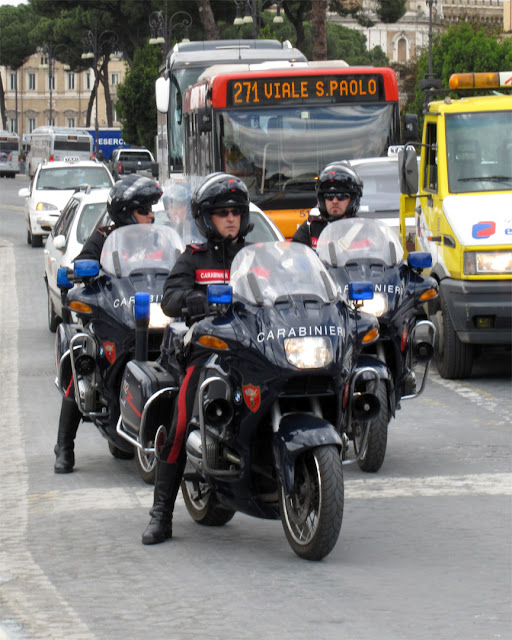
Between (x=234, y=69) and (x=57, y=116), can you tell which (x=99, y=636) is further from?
(x=57, y=116)

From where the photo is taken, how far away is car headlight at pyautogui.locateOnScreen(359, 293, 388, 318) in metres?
8.05

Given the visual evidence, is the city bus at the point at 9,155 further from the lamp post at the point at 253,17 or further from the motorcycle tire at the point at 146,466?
the motorcycle tire at the point at 146,466

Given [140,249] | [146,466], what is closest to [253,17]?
[140,249]

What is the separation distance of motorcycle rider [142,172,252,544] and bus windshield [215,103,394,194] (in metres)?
10.1

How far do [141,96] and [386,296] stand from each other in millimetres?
59352

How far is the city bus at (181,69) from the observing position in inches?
925

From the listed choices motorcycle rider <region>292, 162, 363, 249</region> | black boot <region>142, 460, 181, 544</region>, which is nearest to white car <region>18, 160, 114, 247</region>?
motorcycle rider <region>292, 162, 363, 249</region>

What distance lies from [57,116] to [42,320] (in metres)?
126

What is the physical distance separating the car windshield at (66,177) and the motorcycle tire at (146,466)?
21527 millimetres

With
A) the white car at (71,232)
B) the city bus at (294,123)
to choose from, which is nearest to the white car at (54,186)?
the city bus at (294,123)

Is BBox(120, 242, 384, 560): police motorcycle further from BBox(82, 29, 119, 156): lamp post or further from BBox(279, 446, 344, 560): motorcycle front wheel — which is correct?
BBox(82, 29, 119, 156): lamp post

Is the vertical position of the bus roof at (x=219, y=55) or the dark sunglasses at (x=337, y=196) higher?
the bus roof at (x=219, y=55)

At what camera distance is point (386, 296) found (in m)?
8.16

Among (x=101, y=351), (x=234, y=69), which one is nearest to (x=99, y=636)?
(x=101, y=351)
